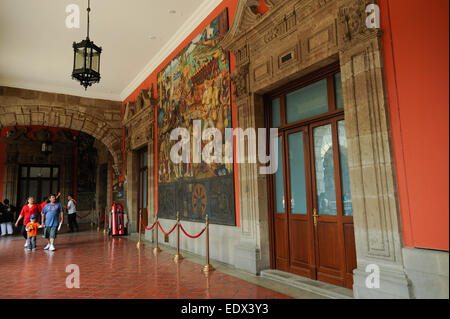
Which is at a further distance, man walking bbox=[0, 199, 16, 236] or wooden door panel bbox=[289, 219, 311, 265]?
man walking bbox=[0, 199, 16, 236]

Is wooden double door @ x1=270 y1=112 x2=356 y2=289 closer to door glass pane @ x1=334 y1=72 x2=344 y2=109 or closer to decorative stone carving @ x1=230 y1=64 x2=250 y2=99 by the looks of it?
door glass pane @ x1=334 y1=72 x2=344 y2=109

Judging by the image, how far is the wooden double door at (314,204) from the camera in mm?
4023

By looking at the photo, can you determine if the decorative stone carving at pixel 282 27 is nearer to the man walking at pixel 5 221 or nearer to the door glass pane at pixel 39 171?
the man walking at pixel 5 221

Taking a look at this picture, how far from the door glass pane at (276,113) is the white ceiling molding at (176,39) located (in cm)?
267

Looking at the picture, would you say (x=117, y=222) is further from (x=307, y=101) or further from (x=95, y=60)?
(x=307, y=101)

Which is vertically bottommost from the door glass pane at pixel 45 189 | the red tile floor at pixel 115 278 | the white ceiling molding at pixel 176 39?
the red tile floor at pixel 115 278

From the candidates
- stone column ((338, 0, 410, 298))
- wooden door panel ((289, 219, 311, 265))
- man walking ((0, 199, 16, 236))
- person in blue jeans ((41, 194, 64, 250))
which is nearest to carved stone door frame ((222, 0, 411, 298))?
stone column ((338, 0, 410, 298))

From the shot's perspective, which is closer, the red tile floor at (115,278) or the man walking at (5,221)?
the red tile floor at (115,278)

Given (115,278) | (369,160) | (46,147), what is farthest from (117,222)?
(369,160)

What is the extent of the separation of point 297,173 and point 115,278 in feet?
10.7

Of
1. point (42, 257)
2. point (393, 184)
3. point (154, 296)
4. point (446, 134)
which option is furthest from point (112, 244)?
point (446, 134)

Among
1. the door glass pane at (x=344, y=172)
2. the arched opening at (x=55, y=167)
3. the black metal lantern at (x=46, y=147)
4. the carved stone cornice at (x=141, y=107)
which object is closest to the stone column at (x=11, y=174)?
the arched opening at (x=55, y=167)

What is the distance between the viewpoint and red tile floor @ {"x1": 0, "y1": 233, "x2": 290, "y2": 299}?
4012 millimetres

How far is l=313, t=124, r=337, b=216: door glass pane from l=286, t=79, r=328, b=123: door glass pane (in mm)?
288
